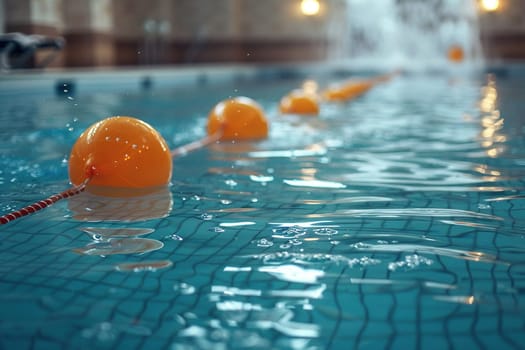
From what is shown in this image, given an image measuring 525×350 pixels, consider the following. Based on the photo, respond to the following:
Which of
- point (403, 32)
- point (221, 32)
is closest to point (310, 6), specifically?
point (221, 32)

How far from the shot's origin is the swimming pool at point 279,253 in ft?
5.12

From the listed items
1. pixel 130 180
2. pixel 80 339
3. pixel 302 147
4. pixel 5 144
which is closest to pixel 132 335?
pixel 80 339

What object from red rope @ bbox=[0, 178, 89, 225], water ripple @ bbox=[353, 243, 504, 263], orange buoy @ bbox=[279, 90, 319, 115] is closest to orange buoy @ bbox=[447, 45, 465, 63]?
orange buoy @ bbox=[279, 90, 319, 115]

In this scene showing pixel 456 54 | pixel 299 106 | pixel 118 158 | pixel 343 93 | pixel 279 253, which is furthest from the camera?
pixel 456 54

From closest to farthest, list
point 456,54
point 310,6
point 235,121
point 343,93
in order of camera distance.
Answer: point 235,121
point 343,93
point 310,6
point 456,54

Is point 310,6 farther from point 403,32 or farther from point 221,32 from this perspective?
point 403,32

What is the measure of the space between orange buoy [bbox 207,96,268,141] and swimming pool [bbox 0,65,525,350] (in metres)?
0.42

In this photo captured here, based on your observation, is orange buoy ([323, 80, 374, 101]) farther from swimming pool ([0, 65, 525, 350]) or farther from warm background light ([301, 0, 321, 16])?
warm background light ([301, 0, 321, 16])

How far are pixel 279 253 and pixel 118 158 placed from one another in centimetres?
118

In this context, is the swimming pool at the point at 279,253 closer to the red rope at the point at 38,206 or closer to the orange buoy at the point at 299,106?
the red rope at the point at 38,206

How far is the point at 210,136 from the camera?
517 centimetres

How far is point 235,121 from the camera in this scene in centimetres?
518

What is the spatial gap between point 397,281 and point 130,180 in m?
1.62

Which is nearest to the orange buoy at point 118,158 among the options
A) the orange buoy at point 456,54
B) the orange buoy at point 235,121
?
the orange buoy at point 235,121
